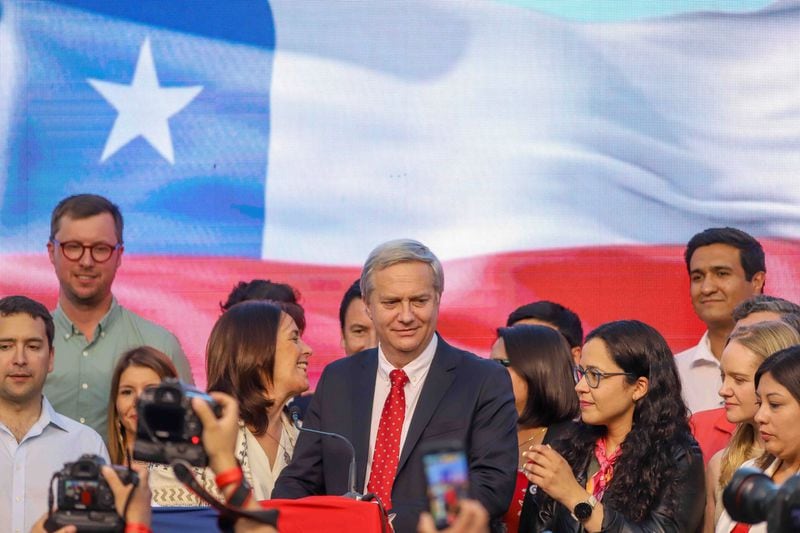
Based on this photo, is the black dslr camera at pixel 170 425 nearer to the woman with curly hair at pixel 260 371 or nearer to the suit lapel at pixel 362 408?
the suit lapel at pixel 362 408

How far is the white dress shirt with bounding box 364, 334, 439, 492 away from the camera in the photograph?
3734 mm

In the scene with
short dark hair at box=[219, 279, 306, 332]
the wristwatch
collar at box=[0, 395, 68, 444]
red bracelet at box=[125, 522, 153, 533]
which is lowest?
the wristwatch

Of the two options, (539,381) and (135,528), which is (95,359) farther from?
(135,528)

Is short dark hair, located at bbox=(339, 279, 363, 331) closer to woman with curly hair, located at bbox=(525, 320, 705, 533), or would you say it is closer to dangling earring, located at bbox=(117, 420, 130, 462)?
dangling earring, located at bbox=(117, 420, 130, 462)

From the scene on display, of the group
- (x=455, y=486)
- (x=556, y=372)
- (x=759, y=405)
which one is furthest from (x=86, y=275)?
(x=455, y=486)

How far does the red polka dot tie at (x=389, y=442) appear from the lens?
11.9 feet

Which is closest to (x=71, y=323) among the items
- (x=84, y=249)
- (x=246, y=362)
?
(x=84, y=249)

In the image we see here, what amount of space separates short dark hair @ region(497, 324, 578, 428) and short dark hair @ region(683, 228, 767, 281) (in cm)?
94

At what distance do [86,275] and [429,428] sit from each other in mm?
1934

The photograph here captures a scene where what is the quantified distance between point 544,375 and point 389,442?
105 centimetres

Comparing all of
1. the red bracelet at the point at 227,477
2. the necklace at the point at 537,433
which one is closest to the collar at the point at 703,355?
the necklace at the point at 537,433

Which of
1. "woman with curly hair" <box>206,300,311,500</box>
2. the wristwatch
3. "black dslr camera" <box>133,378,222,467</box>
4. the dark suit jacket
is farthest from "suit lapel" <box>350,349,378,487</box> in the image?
"black dslr camera" <box>133,378,222,467</box>

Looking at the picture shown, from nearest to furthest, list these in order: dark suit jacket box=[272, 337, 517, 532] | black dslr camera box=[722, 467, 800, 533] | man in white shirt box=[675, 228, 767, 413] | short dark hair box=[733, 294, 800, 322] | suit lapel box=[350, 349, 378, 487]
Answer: black dslr camera box=[722, 467, 800, 533], dark suit jacket box=[272, 337, 517, 532], suit lapel box=[350, 349, 378, 487], short dark hair box=[733, 294, 800, 322], man in white shirt box=[675, 228, 767, 413]

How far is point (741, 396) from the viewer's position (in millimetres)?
3924
